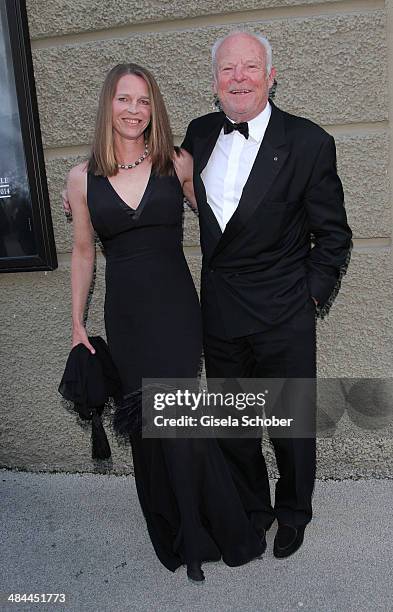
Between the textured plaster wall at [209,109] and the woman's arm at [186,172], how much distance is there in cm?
76

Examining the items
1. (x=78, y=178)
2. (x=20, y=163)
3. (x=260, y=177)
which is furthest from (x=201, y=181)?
(x=20, y=163)

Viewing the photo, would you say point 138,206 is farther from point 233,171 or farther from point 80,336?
point 80,336

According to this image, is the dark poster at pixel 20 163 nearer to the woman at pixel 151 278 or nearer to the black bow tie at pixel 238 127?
the woman at pixel 151 278

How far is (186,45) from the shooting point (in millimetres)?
3316

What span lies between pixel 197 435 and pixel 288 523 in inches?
24.3

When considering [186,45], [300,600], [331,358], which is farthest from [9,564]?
[186,45]

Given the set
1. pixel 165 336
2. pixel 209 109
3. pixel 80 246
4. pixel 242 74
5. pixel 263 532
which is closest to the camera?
pixel 242 74

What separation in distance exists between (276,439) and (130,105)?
1.53 metres

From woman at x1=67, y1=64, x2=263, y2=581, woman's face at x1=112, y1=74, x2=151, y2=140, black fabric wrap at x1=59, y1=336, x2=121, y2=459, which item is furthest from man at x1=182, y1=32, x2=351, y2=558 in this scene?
black fabric wrap at x1=59, y1=336, x2=121, y2=459

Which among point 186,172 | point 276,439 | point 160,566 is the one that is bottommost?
point 160,566

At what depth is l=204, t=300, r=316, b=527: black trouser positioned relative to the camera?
264 centimetres

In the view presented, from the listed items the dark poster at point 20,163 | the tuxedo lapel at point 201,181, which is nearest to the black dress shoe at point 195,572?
the tuxedo lapel at point 201,181

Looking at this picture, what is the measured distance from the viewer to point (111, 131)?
2.50 meters

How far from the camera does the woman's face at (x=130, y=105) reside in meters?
2.47
